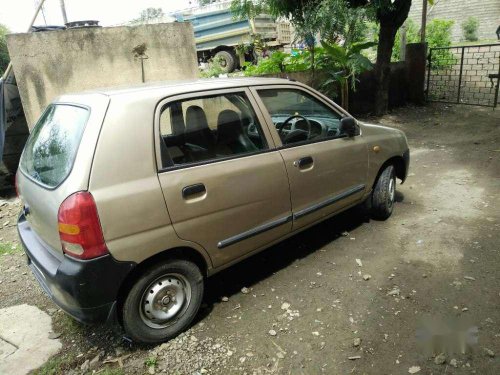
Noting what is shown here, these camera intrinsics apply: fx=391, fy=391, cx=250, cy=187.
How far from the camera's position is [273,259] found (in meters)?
3.80

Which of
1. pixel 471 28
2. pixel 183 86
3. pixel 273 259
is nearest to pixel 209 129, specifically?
pixel 183 86

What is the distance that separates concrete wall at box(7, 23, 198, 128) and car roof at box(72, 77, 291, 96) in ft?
11.2

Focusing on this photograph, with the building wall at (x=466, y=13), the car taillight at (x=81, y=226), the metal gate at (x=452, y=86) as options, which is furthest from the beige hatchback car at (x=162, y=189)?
the building wall at (x=466, y=13)

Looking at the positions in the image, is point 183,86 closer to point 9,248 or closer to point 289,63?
point 9,248

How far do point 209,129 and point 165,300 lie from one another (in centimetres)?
126

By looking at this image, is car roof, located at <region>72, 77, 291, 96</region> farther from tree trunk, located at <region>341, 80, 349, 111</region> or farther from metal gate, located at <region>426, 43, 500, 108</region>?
metal gate, located at <region>426, 43, 500, 108</region>

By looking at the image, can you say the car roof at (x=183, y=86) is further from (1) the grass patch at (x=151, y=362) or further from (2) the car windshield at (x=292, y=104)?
(1) the grass patch at (x=151, y=362)

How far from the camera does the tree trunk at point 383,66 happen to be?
888 centimetres

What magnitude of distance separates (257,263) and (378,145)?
174 centimetres

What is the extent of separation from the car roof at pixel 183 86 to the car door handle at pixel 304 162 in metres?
0.71

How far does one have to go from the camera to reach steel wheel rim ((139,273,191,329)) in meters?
2.61

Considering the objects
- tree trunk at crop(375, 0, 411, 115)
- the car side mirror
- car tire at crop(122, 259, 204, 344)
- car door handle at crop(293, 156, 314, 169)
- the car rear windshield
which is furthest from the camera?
tree trunk at crop(375, 0, 411, 115)

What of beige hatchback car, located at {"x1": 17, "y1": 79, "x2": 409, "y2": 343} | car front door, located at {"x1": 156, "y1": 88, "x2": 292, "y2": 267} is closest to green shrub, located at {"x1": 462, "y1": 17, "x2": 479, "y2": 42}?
beige hatchback car, located at {"x1": 17, "y1": 79, "x2": 409, "y2": 343}

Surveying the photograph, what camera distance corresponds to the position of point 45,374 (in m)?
2.56
